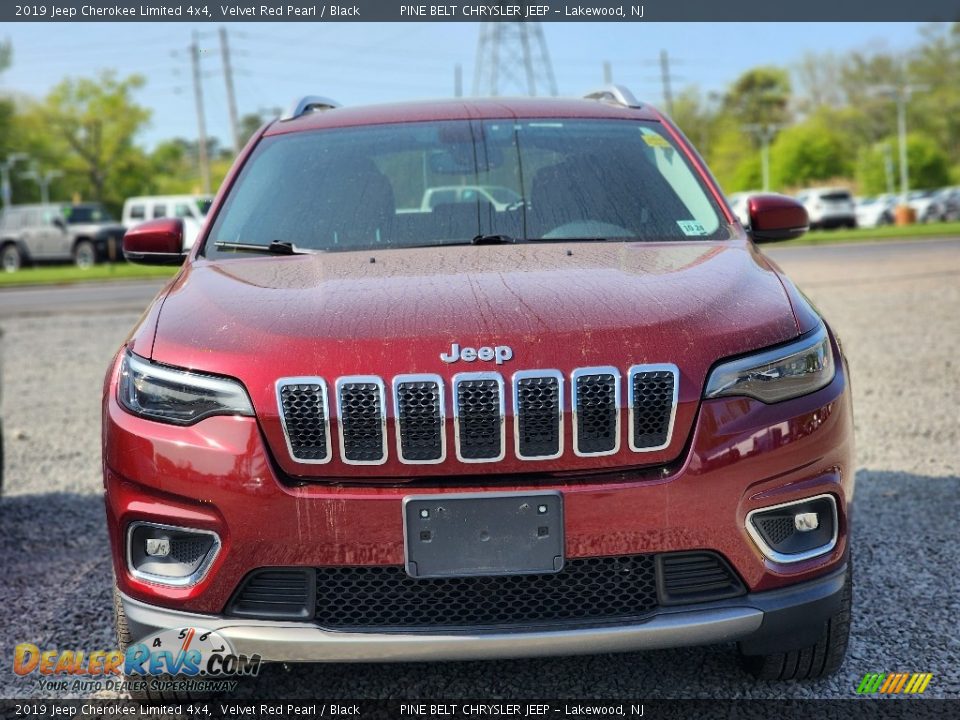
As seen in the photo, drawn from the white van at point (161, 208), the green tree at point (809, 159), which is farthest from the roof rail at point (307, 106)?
the green tree at point (809, 159)

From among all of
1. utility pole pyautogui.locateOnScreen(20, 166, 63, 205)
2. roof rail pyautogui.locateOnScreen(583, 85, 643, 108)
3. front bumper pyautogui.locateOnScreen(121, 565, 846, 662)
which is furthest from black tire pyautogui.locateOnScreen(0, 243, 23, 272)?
utility pole pyautogui.locateOnScreen(20, 166, 63, 205)

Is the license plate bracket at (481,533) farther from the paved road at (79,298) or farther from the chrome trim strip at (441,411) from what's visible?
the paved road at (79,298)

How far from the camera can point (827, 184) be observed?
83.9 m

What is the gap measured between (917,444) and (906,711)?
3.42 m

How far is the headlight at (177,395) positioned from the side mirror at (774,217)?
2.10 meters

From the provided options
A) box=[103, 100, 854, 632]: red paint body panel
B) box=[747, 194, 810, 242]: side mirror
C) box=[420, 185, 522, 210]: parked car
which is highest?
box=[420, 185, 522, 210]: parked car

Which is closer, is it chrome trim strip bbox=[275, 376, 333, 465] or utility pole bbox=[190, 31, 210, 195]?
chrome trim strip bbox=[275, 376, 333, 465]

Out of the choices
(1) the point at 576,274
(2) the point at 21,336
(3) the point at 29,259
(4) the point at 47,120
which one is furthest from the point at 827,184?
(1) the point at 576,274

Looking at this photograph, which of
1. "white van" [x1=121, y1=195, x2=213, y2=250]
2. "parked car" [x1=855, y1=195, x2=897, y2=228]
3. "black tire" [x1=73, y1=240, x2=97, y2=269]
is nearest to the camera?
"black tire" [x1=73, y1=240, x2=97, y2=269]

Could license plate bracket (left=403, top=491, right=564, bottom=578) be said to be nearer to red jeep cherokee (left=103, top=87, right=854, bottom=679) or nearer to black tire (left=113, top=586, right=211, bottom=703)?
red jeep cherokee (left=103, top=87, right=854, bottom=679)

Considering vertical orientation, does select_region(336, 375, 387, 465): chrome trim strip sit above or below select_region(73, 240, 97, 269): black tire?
above

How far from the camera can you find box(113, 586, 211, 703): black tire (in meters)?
2.67

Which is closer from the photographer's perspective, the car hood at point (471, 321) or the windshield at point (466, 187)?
the car hood at point (471, 321)

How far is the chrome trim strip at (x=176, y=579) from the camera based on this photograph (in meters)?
2.46
